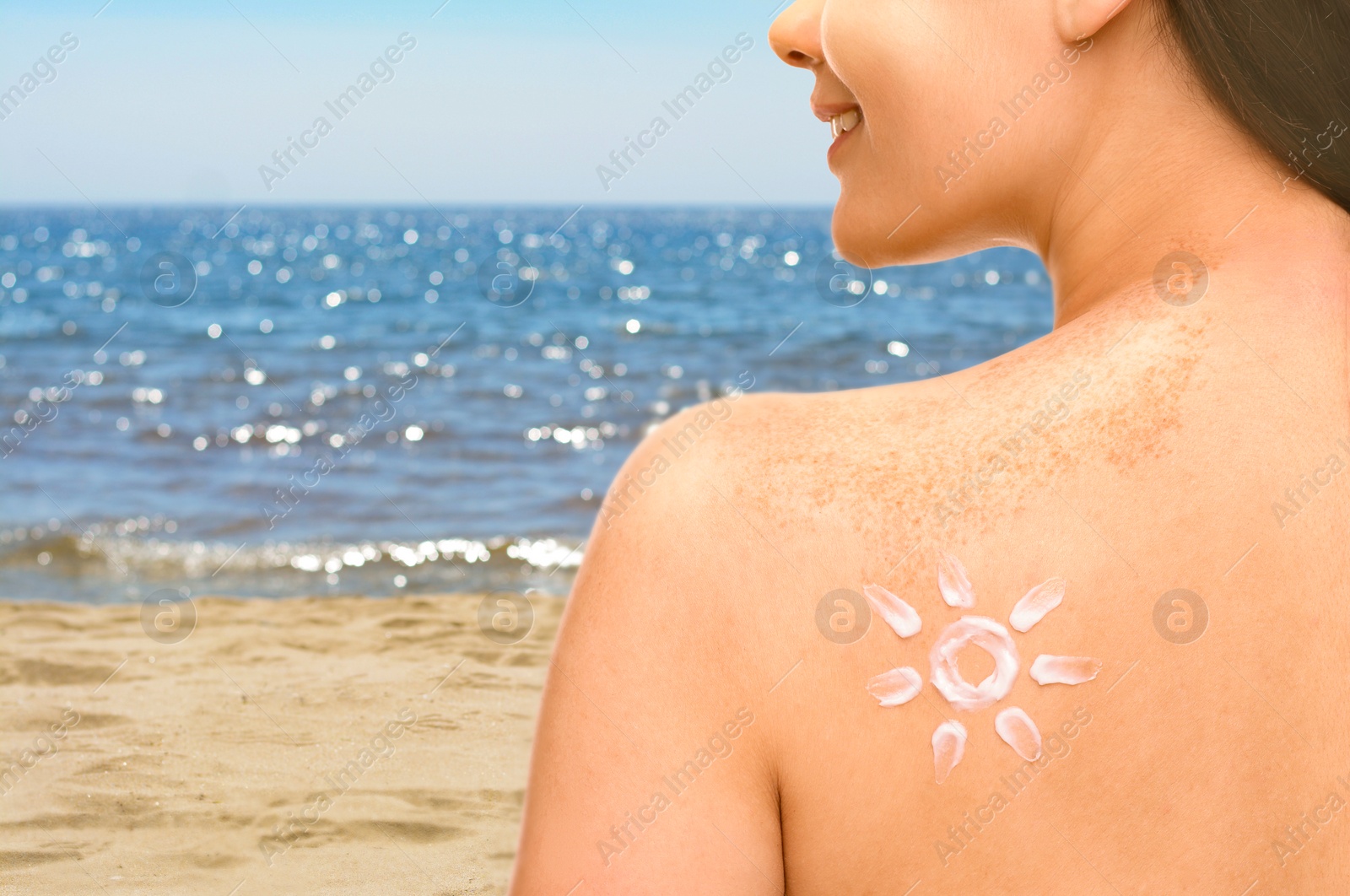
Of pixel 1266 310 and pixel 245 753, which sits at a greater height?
pixel 1266 310

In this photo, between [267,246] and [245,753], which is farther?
[267,246]

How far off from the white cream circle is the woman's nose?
1.95 feet

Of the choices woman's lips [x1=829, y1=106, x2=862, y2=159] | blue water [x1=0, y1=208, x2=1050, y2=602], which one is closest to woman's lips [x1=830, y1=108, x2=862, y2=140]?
woman's lips [x1=829, y1=106, x2=862, y2=159]

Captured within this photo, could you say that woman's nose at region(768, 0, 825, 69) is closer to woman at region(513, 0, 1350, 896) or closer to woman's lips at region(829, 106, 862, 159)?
woman's lips at region(829, 106, 862, 159)

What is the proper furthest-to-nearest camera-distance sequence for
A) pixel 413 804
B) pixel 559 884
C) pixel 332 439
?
1. pixel 332 439
2. pixel 413 804
3. pixel 559 884

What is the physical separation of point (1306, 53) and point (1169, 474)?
38 cm

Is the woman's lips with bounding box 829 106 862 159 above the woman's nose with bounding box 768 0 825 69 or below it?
below

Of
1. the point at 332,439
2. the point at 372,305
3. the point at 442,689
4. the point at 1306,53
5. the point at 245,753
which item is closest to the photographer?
the point at 1306,53

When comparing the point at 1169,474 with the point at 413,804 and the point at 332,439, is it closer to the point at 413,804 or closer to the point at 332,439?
the point at 413,804

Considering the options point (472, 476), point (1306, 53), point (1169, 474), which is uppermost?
point (1306, 53)

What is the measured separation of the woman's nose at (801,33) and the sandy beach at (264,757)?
82.7 inches

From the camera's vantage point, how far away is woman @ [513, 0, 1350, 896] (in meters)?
0.79

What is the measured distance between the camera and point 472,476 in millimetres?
8844

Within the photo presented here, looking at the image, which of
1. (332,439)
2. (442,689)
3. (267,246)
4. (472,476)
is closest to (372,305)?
(332,439)
